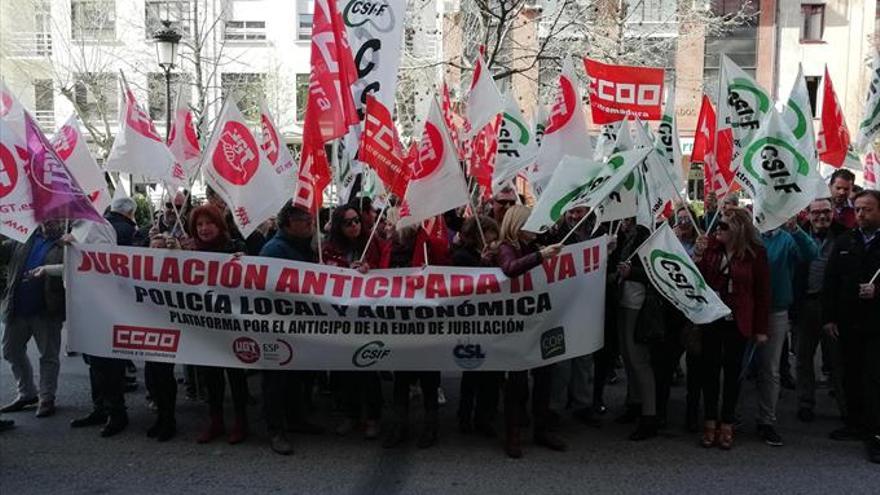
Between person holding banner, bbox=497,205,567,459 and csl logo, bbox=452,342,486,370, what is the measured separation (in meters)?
0.26

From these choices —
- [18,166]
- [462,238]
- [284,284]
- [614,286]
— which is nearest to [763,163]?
[614,286]

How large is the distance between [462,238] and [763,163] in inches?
96.4

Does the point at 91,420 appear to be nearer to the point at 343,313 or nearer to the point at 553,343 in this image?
the point at 343,313

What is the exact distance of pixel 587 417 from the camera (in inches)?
265

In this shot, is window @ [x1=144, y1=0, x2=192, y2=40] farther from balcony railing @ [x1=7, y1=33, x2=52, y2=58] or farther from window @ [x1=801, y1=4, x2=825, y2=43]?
window @ [x1=801, y1=4, x2=825, y2=43]

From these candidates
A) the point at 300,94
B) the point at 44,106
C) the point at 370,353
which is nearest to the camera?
the point at 370,353

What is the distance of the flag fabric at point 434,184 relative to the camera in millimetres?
5941

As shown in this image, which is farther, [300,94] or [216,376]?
[300,94]

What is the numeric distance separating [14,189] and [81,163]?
2441 millimetres

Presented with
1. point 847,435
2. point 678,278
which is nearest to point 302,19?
point 678,278

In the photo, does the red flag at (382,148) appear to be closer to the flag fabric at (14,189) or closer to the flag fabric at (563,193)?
the flag fabric at (563,193)

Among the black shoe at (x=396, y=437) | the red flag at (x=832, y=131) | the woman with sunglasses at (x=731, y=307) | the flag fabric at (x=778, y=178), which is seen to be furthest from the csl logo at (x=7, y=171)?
the red flag at (x=832, y=131)

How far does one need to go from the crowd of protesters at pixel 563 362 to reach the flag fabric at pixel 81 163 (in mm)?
1193

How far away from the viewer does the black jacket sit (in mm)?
5961
